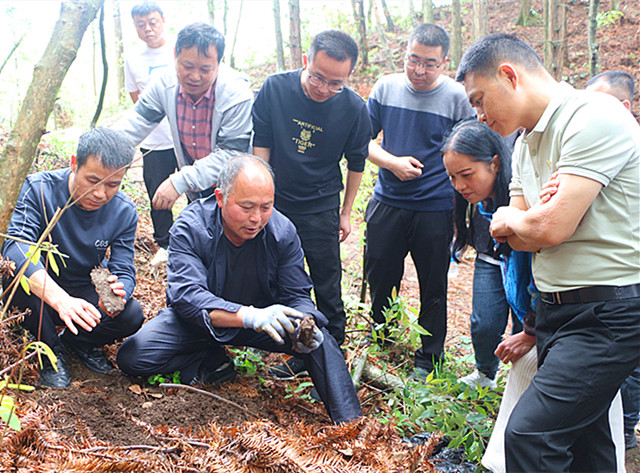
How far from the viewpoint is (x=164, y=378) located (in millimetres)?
3209

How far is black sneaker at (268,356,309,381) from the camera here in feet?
11.7

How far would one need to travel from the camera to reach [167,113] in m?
3.91

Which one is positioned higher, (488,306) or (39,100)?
(39,100)

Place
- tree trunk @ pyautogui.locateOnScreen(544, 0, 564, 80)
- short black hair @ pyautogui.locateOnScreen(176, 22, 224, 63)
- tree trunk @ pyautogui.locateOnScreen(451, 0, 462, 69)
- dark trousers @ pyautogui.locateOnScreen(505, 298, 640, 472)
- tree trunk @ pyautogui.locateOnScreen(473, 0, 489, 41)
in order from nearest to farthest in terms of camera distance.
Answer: dark trousers @ pyautogui.locateOnScreen(505, 298, 640, 472) < short black hair @ pyautogui.locateOnScreen(176, 22, 224, 63) < tree trunk @ pyautogui.locateOnScreen(473, 0, 489, 41) < tree trunk @ pyautogui.locateOnScreen(544, 0, 564, 80) < tree trunk @ pyautogui.locateOnScreen(451, 0, 462, 69)

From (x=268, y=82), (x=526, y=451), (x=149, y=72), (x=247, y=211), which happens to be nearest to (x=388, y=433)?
(x=526, y=451)

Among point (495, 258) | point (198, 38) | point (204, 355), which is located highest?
point (198, 38)

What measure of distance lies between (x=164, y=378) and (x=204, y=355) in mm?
287

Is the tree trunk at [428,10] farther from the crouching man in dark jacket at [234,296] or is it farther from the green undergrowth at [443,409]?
the crouching man in dark jacket at [234,296]

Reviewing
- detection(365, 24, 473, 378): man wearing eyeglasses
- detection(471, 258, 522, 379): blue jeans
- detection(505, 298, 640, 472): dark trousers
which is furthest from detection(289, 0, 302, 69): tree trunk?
detection(505, 298, 640, 472): dark trousers

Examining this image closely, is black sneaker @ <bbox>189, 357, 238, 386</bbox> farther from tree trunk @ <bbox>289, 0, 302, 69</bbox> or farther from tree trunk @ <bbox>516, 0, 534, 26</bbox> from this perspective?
tree trunk @ <bbox>516, 0, 534, 26</bbox>

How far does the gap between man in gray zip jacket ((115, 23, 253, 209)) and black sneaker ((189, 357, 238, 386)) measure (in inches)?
45.9

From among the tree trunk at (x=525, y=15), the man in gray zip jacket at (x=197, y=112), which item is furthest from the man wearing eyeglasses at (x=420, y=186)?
the tree trunk at (x=525, y=15)

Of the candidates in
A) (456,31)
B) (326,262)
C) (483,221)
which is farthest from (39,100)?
(456,31)

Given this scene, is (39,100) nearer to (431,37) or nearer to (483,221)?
(483,221)
